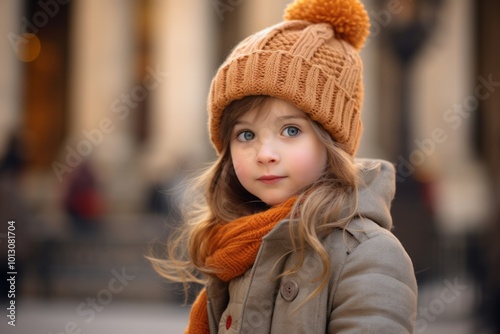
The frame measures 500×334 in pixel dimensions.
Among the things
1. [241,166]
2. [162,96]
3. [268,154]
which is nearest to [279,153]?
[268,154]

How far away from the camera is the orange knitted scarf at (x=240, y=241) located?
228 cm

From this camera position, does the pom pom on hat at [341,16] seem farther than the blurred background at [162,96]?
No

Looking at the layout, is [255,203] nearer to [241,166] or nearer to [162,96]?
[241,166]

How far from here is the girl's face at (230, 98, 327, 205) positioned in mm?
2285

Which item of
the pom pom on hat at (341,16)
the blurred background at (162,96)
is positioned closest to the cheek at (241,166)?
the pom pom on hat at (341,16)

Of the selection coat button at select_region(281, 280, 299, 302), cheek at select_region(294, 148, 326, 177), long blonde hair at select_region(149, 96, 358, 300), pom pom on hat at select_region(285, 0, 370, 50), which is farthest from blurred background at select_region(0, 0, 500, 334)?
coat button at select_region(281, 280, 299, 302)

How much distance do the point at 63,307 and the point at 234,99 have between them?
7.04 m

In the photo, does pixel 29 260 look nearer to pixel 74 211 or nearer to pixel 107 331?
pixel 74 211

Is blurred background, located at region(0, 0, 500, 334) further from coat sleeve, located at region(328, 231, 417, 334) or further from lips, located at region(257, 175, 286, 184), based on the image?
coat sleeve, located at region(328, 231, 417, 334)

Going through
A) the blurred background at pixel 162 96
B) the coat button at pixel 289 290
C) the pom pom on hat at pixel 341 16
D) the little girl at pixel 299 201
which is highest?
the pom pom on hat at pixel 341 16

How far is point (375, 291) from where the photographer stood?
6.61 feet

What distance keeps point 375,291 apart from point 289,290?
0.88 feet

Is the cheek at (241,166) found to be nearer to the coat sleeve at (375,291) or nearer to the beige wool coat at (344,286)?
the beige wool coat at (344,286)

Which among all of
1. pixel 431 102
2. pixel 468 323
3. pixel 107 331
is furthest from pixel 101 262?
pixel 431 102
